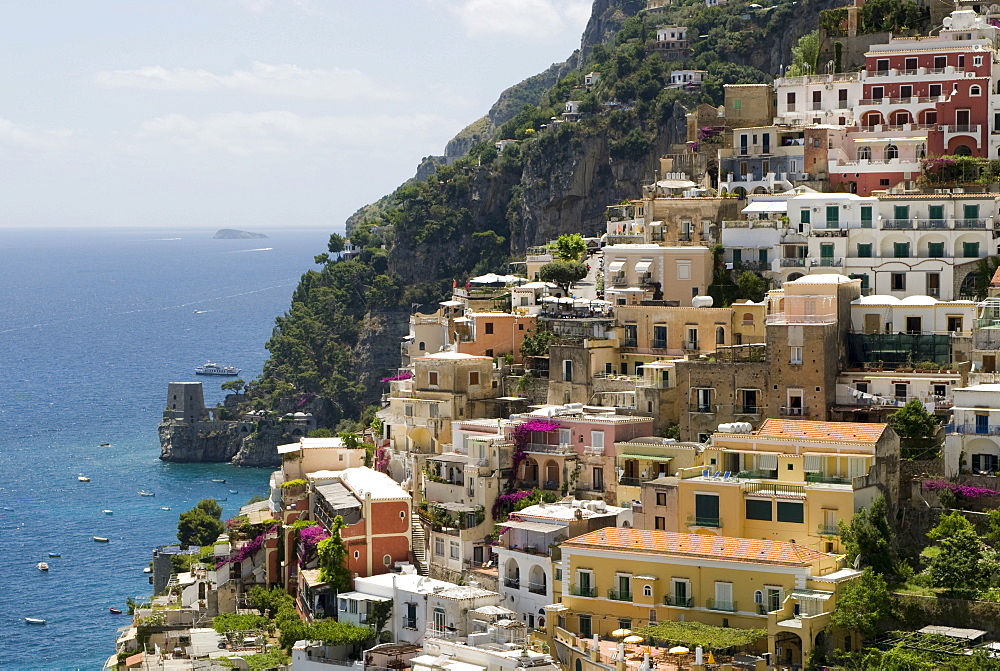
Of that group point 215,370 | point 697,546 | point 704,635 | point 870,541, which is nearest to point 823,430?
point 870,541

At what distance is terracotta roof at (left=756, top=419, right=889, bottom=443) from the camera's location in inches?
1916

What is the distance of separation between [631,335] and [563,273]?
781cm

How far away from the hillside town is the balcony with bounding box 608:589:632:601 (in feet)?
0.71

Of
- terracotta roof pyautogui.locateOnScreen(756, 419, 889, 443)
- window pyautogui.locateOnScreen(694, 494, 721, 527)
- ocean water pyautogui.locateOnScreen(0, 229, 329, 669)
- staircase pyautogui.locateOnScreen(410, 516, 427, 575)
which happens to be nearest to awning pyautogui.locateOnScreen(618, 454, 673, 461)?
terracotta roof pyautogui.locateOnScreen(756, 419, 889, 443)

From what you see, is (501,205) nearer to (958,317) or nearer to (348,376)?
(348,376)

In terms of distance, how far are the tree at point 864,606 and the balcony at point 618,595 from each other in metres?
5.71

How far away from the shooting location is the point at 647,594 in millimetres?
47094

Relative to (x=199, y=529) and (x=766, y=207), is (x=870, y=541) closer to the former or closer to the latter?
(x=766, y=207)

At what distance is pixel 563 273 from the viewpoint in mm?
67375

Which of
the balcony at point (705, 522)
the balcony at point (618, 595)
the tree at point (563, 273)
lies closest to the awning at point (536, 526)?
the balcony at point (618, 595)

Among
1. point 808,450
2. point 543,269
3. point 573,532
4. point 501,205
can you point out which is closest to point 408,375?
point 543,269

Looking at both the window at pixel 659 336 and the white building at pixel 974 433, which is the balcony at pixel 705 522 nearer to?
the white building at pixel 974 433

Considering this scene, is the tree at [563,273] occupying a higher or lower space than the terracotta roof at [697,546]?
higher

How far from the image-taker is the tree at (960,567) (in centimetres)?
4478
